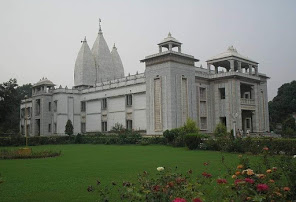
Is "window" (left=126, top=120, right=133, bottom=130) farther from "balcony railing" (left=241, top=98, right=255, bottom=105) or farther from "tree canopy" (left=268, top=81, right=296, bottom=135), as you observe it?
"tree canopy" (left=268, top=81, right=296, bottom=135)

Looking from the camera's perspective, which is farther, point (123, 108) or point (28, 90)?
point (28, 90)

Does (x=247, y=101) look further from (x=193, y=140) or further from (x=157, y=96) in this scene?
(x=193, y=140)

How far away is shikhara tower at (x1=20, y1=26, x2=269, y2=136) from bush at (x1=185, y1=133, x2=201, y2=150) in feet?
24.0

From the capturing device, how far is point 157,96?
3119cm

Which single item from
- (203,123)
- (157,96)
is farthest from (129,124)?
(203,123)

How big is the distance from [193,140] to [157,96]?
1002 cm

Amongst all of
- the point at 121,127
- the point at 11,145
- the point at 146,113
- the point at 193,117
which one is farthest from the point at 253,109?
the point at 11,145

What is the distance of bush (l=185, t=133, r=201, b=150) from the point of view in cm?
2192

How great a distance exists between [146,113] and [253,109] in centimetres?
1263

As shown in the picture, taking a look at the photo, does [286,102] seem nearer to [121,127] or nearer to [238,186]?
[121,127]

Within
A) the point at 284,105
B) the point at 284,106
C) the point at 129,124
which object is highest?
the point at 284,105

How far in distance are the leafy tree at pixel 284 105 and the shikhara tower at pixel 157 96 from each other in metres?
20.3

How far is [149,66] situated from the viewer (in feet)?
106

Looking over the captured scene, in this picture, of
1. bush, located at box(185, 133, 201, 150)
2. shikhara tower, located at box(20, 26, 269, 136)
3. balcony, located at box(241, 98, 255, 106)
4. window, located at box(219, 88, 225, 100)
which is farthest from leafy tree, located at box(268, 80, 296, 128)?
bush, located at box(185, 133, 201, 150)
